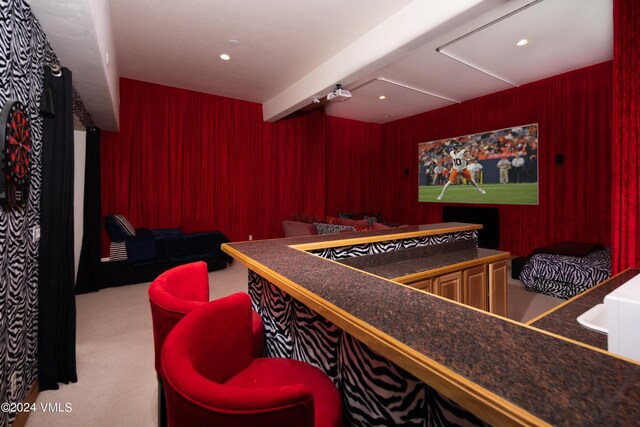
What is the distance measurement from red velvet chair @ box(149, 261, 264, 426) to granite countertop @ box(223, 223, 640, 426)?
1.57 feet

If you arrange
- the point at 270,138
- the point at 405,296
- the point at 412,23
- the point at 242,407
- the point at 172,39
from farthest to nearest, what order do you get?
the point at 270,138
the point at 172,39
the point at 412,23
the point at 405,296
the point at 242,407

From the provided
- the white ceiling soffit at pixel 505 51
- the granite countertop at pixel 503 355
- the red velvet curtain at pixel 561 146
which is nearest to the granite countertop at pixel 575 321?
the granite countertop at pixel 503 355

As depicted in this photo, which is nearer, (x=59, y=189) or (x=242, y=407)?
(x=242, y=407)

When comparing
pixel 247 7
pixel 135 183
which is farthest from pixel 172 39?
pixel 135 183

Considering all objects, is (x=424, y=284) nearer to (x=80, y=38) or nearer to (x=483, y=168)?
(x=80, y=38)

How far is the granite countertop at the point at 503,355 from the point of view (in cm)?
46

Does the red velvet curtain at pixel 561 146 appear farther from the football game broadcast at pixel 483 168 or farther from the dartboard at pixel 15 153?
the dartboard at pixel 15 153

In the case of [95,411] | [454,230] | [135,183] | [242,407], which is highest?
[135,183]

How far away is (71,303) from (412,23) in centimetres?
370

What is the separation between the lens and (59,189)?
1.99 metres

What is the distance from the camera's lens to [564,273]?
345cm

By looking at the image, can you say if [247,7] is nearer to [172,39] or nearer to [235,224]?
[172,39]

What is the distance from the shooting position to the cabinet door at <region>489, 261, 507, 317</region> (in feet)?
8.65

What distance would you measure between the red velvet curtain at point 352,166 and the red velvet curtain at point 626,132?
222 inches
